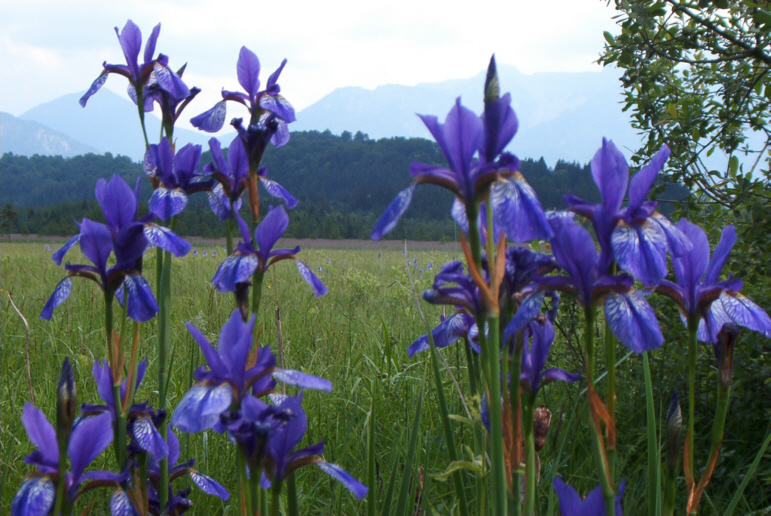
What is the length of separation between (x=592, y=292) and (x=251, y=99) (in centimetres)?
129

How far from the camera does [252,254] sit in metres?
1.25

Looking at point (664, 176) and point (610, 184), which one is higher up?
point (664, 176)

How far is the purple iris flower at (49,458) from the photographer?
928 mm

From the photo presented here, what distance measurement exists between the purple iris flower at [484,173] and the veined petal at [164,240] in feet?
2.08

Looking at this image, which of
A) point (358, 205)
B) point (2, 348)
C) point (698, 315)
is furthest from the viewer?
point (358, 205)

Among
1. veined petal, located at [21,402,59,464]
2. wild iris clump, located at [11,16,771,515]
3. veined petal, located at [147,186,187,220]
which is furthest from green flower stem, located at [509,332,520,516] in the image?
veined petal, located at [147,186,187,220]

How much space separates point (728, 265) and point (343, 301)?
4.06 metres

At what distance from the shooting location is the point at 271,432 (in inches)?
31.5

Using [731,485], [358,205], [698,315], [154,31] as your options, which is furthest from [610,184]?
[358,205]

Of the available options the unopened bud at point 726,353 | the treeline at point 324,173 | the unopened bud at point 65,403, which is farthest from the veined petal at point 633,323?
the treeline at point 324,173

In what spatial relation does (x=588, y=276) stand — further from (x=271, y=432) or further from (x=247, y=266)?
(x=247, y=266)

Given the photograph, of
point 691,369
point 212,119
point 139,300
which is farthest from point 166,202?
point 691,369

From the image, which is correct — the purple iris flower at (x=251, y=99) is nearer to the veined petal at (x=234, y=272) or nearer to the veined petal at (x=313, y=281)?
the veined petal at (x=313, y=281)

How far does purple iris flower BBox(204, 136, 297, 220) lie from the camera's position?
1479 millimetres
